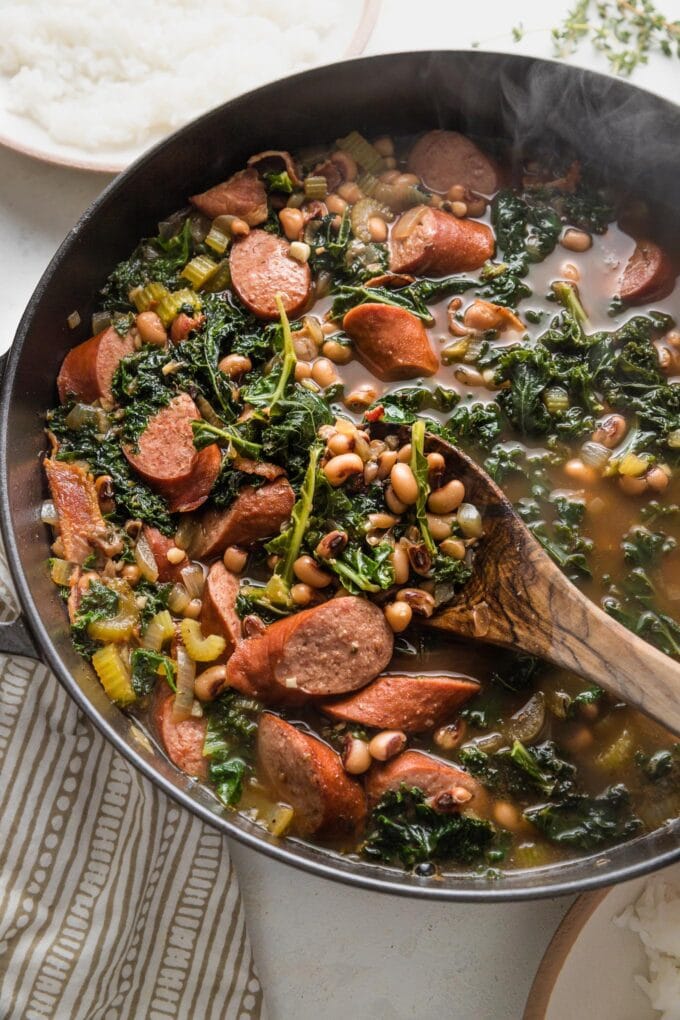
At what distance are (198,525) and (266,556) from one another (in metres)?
0.32

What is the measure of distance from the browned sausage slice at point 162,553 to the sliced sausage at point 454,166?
6.60ft

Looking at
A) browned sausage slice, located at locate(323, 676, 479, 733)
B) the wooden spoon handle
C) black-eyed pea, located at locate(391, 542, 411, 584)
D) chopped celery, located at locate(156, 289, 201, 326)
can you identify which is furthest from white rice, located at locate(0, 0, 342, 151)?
browned sausage slice, located at locate(323, 676, 479, 733)

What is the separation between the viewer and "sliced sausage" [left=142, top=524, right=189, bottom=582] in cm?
408

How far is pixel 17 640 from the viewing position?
3750 mm

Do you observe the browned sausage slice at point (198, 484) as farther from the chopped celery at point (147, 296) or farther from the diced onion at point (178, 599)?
the chopped celery at point (147, 296)

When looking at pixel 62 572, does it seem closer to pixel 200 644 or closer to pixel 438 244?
pixel 200 644

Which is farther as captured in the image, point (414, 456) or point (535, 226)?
point (535, 226)

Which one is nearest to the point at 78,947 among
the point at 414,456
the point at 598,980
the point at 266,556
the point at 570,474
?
the point at 266,556

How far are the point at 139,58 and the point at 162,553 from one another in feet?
8.34

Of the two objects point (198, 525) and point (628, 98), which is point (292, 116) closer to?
point (628, 98)

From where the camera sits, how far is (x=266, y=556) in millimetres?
4098

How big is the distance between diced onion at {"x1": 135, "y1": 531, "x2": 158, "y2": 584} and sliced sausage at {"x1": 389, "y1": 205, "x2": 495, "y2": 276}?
1.60m

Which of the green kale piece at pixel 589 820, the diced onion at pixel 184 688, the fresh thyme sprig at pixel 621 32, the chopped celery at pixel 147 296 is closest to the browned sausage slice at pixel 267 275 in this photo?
the chopped celery at pixel 147 296

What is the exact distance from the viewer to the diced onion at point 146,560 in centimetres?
407
